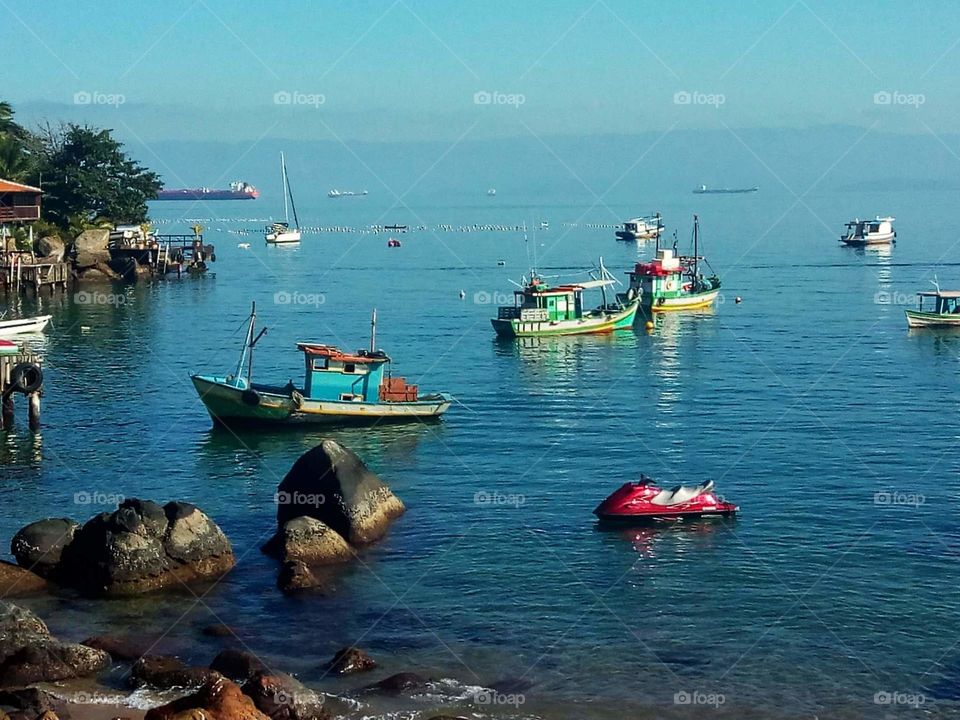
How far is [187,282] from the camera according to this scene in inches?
4574

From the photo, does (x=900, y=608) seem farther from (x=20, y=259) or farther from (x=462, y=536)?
(x=20, y=259)

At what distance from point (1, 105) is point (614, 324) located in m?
59.0

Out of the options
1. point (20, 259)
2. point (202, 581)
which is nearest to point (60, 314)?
point (20, 259)

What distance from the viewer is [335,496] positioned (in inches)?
1417

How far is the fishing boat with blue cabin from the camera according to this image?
166ft

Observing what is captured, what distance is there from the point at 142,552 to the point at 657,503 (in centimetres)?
1510
